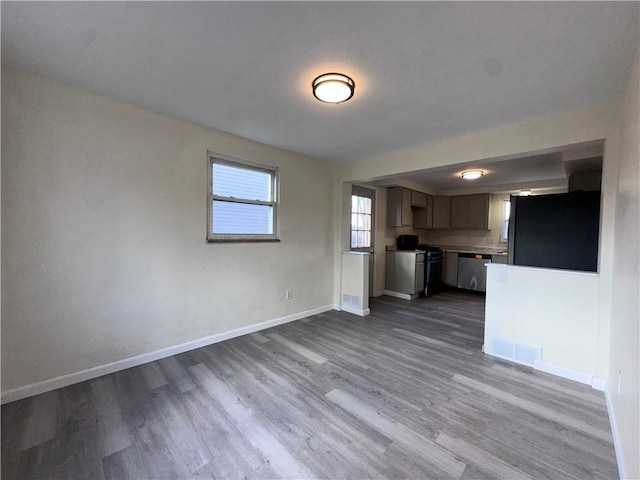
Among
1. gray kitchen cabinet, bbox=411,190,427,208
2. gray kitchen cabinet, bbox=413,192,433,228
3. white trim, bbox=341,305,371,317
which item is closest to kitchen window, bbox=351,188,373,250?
gray kitchen cabinet, bbox=411,190,427,208

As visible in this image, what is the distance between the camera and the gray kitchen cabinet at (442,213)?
6.35 m

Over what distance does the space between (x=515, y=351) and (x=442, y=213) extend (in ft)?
13.8

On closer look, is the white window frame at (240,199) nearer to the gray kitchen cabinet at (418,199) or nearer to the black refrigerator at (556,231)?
the black refrigerator at (556,231)

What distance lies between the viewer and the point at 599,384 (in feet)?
7.29

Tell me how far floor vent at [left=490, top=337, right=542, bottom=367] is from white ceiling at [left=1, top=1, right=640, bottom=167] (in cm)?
221

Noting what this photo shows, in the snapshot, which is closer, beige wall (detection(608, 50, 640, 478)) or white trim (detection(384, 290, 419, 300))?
beige wall (detection(608, 50, 640, 478))

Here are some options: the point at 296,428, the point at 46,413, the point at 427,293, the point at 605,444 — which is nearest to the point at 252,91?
the point at 296,428

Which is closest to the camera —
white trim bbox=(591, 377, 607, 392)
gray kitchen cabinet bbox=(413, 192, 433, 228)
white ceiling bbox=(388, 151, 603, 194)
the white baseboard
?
the white baseboard

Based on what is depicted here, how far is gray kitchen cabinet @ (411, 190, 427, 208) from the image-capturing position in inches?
228

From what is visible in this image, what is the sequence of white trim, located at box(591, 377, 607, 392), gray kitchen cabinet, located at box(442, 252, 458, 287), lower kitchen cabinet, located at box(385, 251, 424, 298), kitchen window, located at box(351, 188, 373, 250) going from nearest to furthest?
white trim, located at box(591, 377, 607, 392), kitchen window, located at box(351, 188, 373, 250), lower kitchen cabinet, located at box(385, 251, 424, 298), gray kitchen cabinet, located at box(442, 252, 458, 287)

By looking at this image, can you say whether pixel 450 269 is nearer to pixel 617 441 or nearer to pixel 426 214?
pixel 426 214

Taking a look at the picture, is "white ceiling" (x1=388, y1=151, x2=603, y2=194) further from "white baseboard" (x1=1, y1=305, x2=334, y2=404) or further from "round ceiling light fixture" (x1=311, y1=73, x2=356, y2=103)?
"white baseboard" (x1=1, y1=305, x2=334, y2=404)

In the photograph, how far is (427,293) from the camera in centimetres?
552

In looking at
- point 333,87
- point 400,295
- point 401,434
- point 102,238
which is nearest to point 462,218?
point 400,295
